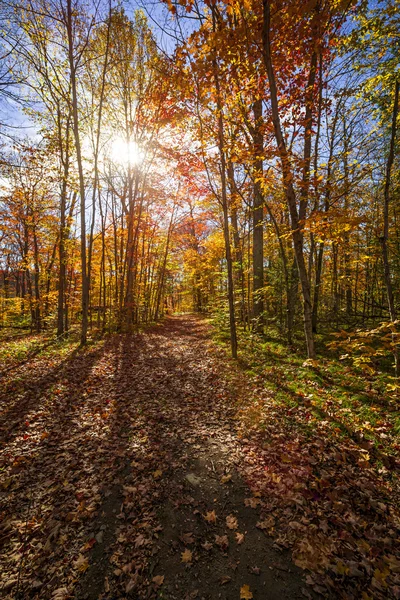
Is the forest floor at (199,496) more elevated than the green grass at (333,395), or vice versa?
the green grass at (333,395)

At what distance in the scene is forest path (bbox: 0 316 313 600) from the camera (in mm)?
2557

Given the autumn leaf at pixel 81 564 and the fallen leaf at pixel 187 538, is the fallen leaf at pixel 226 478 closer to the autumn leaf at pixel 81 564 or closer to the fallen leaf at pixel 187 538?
the fallen leaf at pixel 187 538

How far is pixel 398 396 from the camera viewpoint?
5.04 meters

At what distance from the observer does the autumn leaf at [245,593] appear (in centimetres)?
239

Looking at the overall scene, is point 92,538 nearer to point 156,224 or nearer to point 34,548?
point 34,548

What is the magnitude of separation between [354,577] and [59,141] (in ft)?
59.8

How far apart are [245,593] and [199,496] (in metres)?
1.20

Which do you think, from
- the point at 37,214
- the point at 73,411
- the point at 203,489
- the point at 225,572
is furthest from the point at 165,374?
the point at 37,214

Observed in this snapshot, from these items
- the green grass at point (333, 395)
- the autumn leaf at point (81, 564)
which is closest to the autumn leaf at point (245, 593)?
the autumn leaf at point (81, 564)

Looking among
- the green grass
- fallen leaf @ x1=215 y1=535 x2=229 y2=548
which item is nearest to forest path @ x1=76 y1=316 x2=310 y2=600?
fallen leaf @ x1=215 y1=535 x2=229 y2=548

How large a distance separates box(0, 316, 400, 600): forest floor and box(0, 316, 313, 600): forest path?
17 millimetres

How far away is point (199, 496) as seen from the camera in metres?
3.54

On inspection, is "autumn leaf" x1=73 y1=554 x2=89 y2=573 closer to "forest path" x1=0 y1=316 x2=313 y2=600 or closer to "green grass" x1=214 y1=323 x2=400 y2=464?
"forest path" x1=0 y1=316 x2=313 y2=600

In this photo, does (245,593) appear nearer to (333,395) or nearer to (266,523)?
(266,523)
